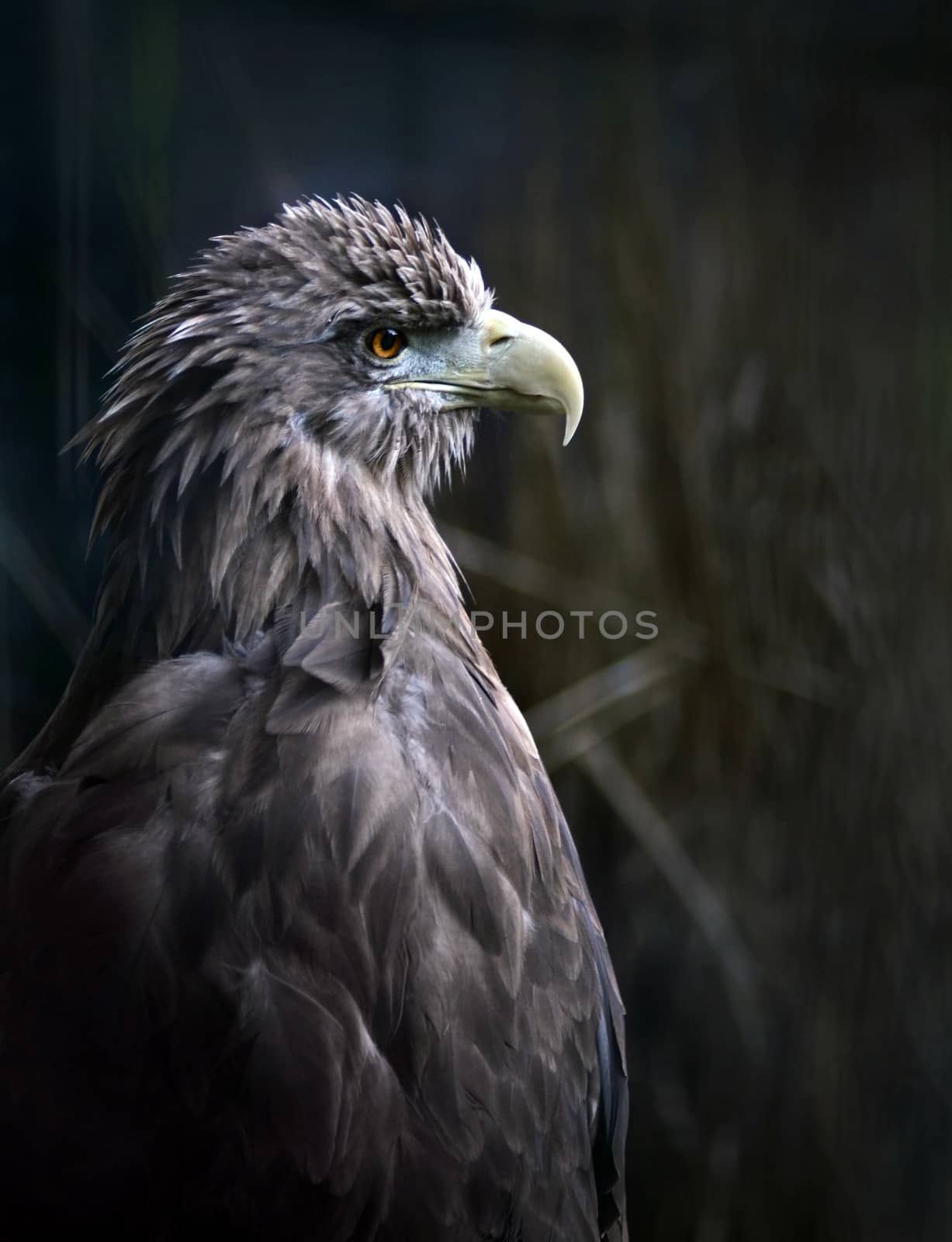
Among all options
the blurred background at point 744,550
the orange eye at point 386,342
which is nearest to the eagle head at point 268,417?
the orange eye at point 386,342

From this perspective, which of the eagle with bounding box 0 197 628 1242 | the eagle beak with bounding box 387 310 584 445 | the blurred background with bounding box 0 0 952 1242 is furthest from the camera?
the blurred background with bounding box 0 0 952 1242

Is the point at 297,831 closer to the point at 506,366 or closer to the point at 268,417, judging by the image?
the point at 268,417

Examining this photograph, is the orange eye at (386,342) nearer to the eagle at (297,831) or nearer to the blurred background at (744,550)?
the eagle at (297,831)

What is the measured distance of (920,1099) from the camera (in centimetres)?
214

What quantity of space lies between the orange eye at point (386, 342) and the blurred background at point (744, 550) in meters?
0.41

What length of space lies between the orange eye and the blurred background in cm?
41

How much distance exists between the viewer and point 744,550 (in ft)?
6.90

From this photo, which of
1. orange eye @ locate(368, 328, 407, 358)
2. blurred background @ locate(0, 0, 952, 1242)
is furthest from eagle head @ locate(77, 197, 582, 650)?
blurred background @ locate(0, 0, 952, 1242)

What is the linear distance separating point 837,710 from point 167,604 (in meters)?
1.29

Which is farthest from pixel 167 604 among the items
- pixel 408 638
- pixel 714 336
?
pixel 714 336

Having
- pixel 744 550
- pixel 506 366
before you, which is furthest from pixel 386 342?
pixel 744 550

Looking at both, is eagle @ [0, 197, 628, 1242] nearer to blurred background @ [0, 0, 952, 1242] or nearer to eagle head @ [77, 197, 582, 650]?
eagle head @ [77, 197, 582, 650]

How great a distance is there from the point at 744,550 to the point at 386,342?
0.97 m

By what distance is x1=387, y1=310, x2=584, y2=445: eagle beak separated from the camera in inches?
55.7
